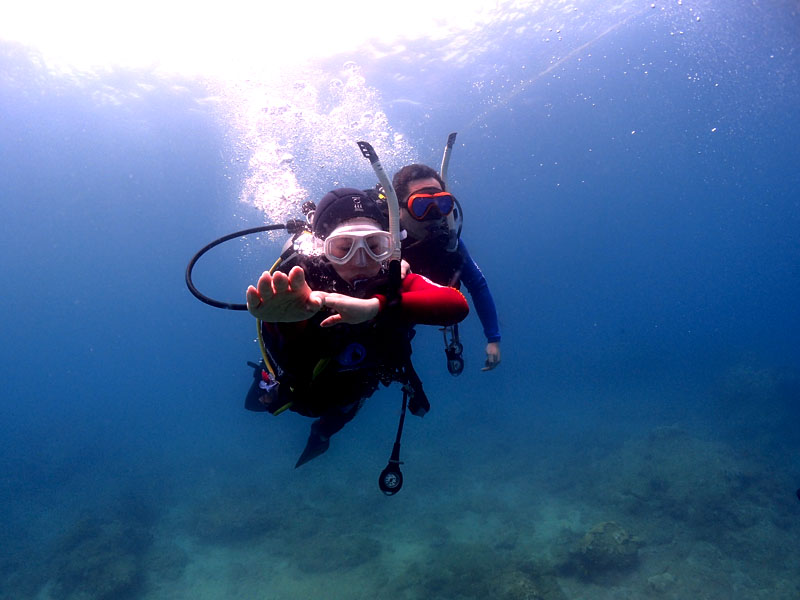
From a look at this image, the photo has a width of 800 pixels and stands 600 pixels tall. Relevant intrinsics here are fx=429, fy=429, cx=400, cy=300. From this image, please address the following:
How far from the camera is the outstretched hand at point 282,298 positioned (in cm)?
170

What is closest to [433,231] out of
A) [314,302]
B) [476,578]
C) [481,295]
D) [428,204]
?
[428,204]

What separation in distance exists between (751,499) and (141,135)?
121 feet

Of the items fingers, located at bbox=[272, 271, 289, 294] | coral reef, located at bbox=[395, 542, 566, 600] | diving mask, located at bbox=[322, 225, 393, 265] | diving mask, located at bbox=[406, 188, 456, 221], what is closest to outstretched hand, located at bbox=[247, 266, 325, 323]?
fingers, located at bbox=[272, 271, 289, 294]

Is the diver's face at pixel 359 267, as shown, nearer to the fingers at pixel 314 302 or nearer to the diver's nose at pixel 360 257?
the diver's nose at pixel 360 257

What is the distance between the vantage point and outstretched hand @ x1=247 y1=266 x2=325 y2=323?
1.70 m

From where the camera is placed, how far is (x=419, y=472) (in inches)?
674

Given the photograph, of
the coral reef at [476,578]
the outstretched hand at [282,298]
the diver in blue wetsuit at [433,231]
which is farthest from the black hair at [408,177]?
the coral reef at [476,578]

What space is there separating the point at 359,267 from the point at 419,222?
1.97m

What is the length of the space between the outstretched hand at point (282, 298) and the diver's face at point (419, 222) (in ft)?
9.99

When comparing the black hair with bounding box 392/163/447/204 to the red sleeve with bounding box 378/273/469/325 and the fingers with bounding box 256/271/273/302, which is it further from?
the fingers with bounding box 256/271/273/302

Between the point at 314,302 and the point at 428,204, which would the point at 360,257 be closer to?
the point at 314,302

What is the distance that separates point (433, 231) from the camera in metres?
4.80

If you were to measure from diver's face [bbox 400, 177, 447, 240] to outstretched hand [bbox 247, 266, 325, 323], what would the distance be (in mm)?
3044

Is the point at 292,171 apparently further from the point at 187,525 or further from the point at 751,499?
the point at 751,499
